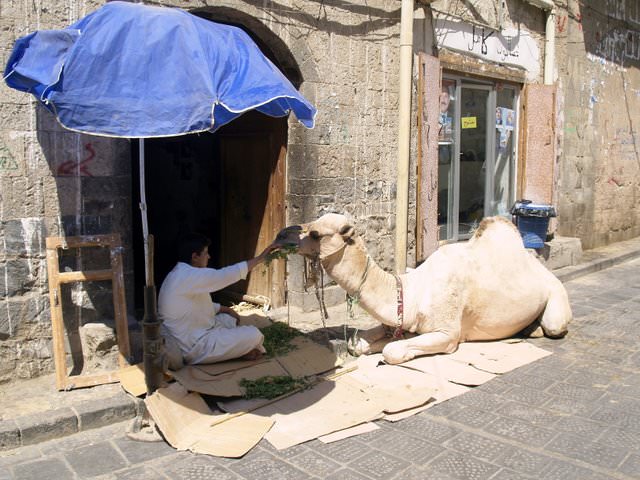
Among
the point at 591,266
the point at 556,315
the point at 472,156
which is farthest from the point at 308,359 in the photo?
the point at 591,266

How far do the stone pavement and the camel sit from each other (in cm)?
A: 70

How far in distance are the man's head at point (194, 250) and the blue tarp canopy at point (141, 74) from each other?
1.11 m

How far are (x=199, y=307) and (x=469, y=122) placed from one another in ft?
19.2

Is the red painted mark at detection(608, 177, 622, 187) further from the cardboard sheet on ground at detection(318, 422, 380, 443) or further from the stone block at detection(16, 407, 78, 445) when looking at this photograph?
the stone block at detection(16, 407, 78, 445)

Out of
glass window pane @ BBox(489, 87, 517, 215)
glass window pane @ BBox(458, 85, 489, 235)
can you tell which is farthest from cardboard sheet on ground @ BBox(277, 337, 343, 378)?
glass window pane @ BBox(489, 87, 517, 215)

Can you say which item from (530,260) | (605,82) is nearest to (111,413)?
(530,260)

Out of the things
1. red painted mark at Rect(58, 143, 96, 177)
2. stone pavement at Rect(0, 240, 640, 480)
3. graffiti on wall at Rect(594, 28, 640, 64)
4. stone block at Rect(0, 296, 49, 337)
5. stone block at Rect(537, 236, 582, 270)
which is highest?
graffiti on wall at Rect(594, 28, 640, 64)

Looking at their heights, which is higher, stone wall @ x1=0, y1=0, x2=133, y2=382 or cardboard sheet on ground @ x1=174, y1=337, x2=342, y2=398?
stone wall @ x1=0, y1=0, x2=133, y2=382

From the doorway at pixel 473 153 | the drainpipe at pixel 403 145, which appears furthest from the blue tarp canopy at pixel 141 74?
the doorway at pixel 473 153

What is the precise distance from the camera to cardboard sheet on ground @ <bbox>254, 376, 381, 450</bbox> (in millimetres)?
4070

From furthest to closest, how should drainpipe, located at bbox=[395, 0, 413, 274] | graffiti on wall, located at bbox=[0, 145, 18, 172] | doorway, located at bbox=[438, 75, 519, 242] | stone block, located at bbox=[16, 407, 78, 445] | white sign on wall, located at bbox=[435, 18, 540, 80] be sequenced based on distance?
doorway, located at bbox=[438, 75, 519, 242] → white sign on wall, located at bbox=[435, 18, 540, 80] → drainpipe, located at bbox=[395, 0, 413, 274] → graffiti on wall, located at bbox=[0, 145, 18, 172] → stone block, located at bbox=[16, 407, 78, 445]

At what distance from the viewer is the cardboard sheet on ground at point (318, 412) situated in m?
4.07

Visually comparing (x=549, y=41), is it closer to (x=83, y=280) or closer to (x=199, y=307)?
(x=199, y=307)

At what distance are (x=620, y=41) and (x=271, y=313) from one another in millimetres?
10139
